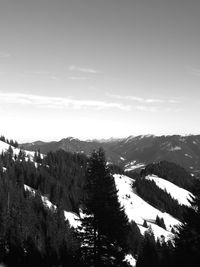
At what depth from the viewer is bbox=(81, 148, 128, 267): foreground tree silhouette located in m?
26.5

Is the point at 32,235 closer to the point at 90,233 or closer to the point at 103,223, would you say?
the point at 90,233

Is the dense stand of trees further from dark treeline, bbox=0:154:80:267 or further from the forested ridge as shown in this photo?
dark treeline, bbox=0:154:80:267

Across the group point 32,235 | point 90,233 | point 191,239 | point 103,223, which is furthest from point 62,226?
point 191,239

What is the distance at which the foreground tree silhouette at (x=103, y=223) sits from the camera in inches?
1042

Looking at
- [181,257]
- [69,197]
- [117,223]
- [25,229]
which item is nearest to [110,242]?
[117,223]

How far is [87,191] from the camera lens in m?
27.7

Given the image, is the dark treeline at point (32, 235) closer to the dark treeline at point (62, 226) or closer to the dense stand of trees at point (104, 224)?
the dark treeline at point (62, 226)

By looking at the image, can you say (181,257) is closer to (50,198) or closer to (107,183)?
(107,183)

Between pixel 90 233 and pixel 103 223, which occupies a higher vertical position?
pixel 103 223

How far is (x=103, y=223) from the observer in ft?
86.7

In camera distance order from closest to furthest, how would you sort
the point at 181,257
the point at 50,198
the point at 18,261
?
the point at 181,257, the point at 18,261, the point at 50,198

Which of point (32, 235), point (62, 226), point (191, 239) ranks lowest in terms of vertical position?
point (62, 226)

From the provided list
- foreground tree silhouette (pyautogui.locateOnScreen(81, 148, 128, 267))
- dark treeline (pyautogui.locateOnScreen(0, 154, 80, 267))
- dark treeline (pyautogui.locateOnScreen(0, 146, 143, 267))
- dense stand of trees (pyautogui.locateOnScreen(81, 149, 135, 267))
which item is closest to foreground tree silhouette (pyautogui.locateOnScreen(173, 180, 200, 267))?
dark treeline (pyautogui.locateOnScreen(0, 146, 143, 267))

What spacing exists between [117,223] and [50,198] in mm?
156446
